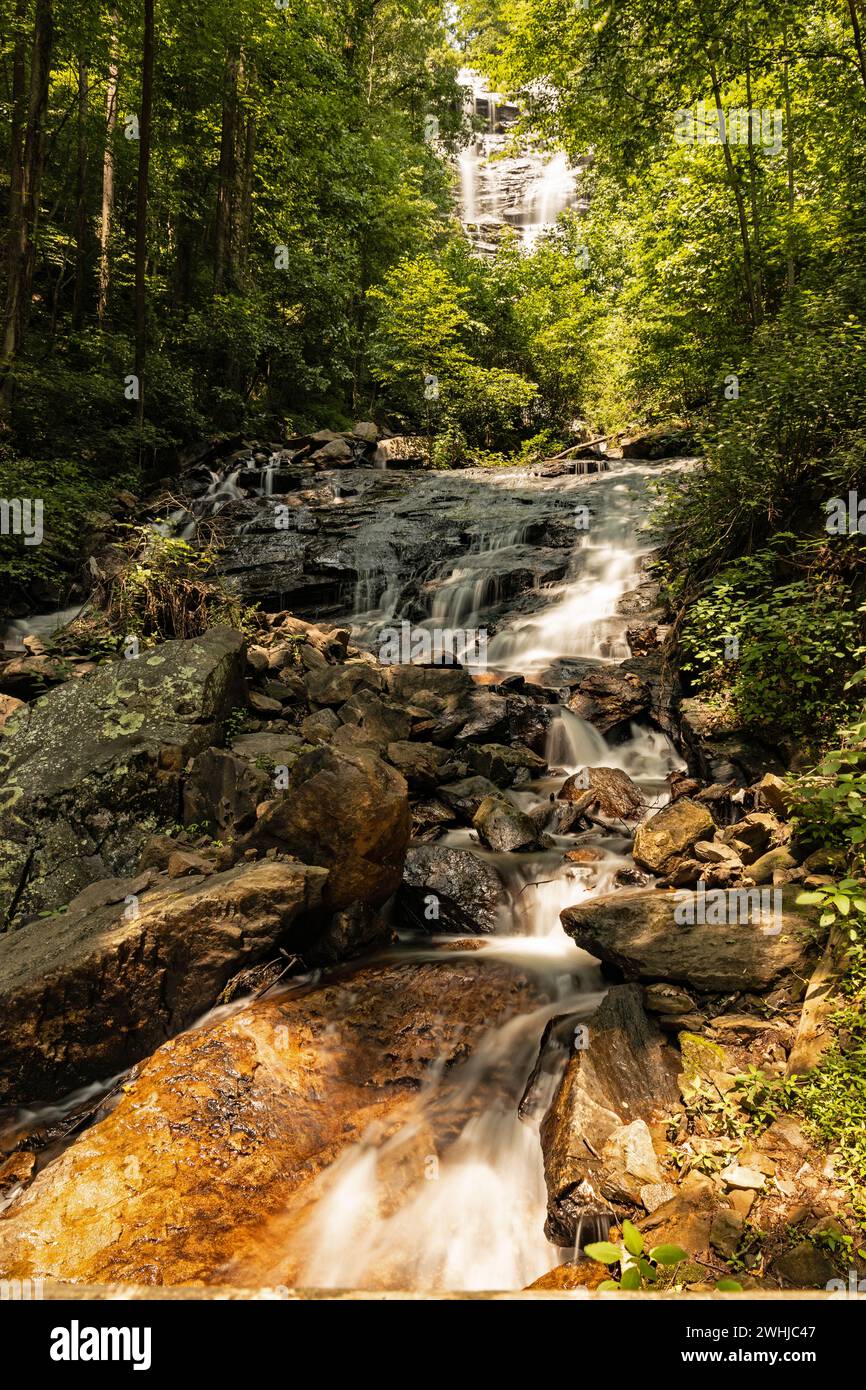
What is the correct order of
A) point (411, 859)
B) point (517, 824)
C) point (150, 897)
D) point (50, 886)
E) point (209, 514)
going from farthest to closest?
1. point (209, 514)
2. point (517, 824)
3. point (411, 859)
4. point (50, 886)
5. point (150, 897)

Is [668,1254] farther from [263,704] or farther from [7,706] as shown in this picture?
[7,706]

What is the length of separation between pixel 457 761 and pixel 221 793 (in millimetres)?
2580

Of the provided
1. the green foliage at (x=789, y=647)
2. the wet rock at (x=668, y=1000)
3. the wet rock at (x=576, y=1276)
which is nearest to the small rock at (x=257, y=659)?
the green foliage at (x=789, y=647)

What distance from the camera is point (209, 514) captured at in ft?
48.5

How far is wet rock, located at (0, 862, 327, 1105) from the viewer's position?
12.0 feet

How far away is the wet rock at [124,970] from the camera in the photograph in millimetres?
3643

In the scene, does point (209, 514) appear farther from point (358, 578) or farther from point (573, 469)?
point (573, 469)

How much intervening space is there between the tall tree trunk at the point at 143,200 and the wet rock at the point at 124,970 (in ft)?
43.5

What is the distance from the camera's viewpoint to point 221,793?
5676mm

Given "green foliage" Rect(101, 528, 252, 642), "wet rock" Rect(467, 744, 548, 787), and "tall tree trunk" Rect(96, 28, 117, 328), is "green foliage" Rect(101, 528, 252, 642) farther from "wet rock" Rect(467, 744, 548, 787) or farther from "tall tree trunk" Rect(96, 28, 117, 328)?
"tall tree trunk" Rect(96, 28, 117, 328)

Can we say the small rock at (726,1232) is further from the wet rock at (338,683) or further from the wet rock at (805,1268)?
the wet rock at (338,683)

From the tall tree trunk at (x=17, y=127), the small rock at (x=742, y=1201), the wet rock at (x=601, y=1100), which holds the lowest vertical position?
the wet rock at (x=601, y=1100)
